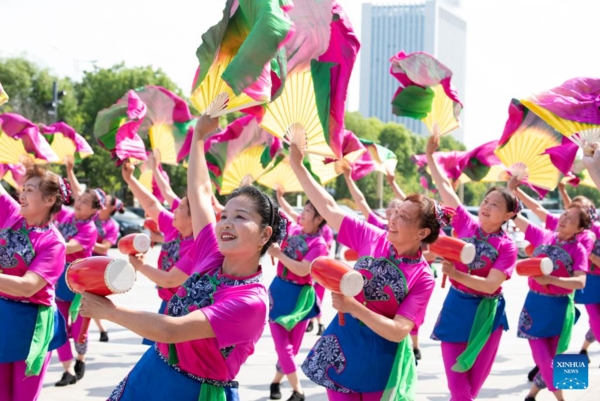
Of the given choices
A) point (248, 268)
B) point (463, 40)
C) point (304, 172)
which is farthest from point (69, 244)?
point (463, 40)

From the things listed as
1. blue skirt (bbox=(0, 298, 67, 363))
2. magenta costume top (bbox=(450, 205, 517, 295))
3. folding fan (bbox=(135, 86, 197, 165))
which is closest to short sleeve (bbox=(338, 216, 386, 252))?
magenta costume top (bbox=(450, 205, 517, 295))

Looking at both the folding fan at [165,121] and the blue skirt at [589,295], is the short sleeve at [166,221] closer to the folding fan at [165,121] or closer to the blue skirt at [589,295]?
the folding fan at [165,121]

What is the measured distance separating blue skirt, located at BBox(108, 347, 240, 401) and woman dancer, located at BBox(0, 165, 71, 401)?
4.77 feet

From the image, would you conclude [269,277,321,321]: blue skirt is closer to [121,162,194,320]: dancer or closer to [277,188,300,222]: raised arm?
[121,162,194,320]: dancer

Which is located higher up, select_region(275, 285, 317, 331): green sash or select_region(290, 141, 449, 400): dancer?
select_region(290, 141, 449, 400): dancer

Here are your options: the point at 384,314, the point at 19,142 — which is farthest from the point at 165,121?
the point at 384,314

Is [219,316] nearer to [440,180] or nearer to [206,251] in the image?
[206,251]

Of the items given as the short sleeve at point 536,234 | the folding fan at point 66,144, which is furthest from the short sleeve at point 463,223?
the folding fan at point 66,144

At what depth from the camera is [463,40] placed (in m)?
138

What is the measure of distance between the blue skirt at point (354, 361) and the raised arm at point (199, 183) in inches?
39.2

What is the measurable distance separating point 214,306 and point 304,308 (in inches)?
155

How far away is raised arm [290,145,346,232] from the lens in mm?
3648

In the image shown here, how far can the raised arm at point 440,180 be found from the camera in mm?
5219

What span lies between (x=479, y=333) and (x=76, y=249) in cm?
401
